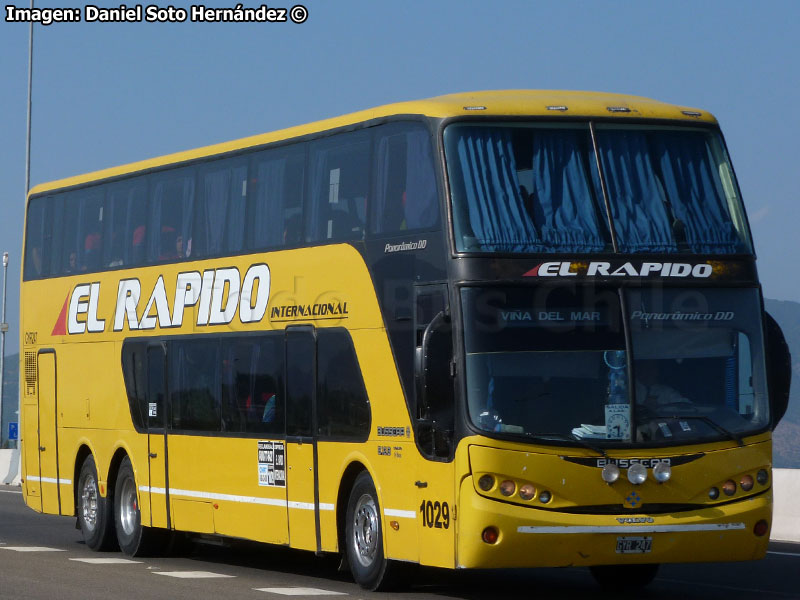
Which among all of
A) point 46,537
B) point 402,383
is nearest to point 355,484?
point 402,383

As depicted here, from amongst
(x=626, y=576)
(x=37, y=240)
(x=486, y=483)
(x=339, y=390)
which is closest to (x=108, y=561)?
(x=339, y=390)

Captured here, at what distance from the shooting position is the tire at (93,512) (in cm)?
2052

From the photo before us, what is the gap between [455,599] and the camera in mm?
14242

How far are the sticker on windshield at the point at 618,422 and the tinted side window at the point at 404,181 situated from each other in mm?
2078

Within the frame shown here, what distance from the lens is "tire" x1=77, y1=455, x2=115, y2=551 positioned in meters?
20.5

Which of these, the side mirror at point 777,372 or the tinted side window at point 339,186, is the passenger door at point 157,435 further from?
the side mirror at point 777,372

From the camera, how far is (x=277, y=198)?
55.4 ft

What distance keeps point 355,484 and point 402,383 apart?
4.63ft

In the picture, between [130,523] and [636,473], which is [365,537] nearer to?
[636,473]

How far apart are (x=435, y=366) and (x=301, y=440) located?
11.1 ft

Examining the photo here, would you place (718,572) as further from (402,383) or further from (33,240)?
(33,240)

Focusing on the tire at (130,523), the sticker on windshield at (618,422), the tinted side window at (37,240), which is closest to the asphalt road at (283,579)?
the tire at (130,523)

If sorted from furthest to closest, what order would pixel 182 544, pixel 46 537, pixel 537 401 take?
pixel 46 537 < pixel 182 544 < pixel 537 401

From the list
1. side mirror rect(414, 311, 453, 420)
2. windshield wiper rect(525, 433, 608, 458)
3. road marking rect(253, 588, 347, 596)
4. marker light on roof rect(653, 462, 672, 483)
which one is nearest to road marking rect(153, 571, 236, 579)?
road marking rect(253, 588, 347, 596)
